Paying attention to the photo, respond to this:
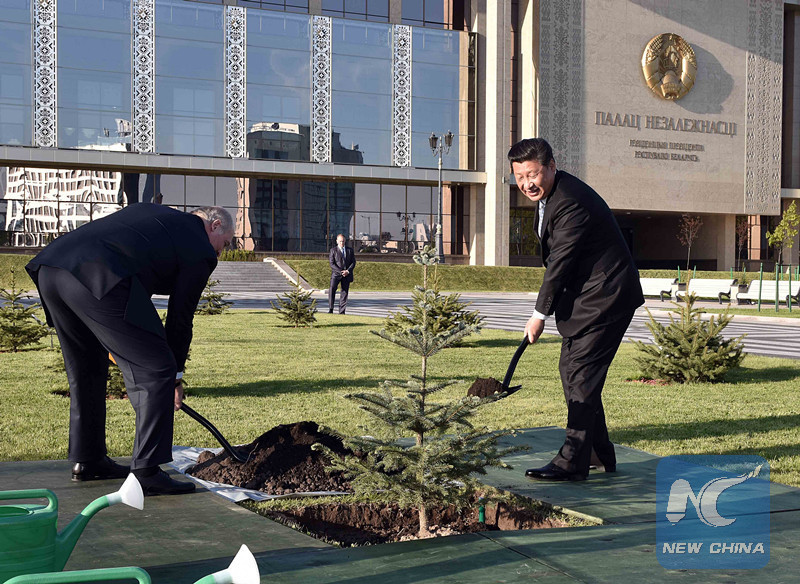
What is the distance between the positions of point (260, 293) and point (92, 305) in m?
30.5

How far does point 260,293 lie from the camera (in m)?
34.3

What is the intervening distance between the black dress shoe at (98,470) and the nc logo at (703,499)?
9.57 feet

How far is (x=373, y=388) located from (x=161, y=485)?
461 centimetres

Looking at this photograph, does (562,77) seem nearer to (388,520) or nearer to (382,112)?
(382,112)

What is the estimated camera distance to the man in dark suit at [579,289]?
15.7 ft

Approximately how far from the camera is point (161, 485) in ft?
14.3

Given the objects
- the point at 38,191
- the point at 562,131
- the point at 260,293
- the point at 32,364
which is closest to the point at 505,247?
the point at 562,131

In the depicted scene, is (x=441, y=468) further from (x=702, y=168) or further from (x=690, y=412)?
(x=702, y=168)

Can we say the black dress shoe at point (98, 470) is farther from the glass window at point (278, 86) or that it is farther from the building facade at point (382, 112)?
the glass window at point (278, 86)

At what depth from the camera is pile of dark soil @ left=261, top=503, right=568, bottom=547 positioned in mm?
4188

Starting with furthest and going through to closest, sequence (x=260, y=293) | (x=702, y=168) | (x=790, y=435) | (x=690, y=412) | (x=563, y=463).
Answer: (x=702, y=168) → (x=260, y=293) → (x=690, y=412) → (x=790, y=435) → (x=563, y=463)

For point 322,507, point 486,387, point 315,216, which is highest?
point 315,216

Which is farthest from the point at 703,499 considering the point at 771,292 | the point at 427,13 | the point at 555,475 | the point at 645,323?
the point at 427,13

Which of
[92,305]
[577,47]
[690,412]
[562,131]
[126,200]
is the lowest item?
[690,412]
